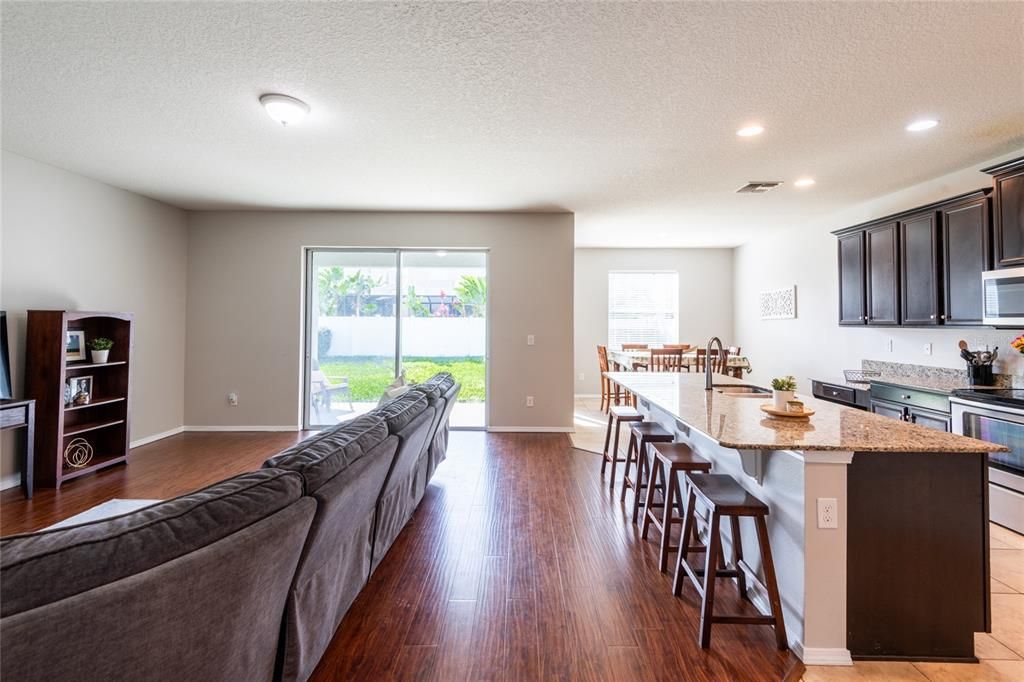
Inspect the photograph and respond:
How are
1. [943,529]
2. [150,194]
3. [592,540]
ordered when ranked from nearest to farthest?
1. [943,529]
2. [592,540]
3. [150,194]

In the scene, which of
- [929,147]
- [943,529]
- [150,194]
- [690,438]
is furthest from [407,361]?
[929,147]

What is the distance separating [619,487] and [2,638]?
3446 millimetres

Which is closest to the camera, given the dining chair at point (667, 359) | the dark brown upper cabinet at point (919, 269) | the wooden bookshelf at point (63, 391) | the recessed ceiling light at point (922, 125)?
the recessed ceiling light at point (922, 125)

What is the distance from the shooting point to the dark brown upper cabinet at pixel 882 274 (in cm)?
402

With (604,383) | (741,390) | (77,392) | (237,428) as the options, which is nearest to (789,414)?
(741,390)

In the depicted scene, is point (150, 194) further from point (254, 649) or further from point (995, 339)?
point (995, 339)

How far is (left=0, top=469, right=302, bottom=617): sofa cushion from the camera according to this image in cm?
77

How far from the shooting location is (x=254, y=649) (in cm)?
119

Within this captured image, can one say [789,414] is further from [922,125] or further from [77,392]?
[77,392]

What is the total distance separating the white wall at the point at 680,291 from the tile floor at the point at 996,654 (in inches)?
219

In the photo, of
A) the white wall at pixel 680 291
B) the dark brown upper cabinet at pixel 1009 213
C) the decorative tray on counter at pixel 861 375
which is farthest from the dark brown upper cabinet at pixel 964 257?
the white wall at pixel 680 291

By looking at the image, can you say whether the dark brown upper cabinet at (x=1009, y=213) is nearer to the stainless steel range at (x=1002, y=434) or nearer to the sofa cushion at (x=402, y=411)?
the stainless steel range at (x=1002, y=434)

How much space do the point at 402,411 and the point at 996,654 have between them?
272cm

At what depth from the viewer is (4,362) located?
342 centimetres
